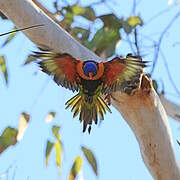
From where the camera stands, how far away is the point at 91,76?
4.95 ft

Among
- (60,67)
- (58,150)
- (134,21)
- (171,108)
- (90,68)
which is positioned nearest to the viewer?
(90,68)

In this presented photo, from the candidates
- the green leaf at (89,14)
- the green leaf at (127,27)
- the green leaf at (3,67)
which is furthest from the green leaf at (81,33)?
the green leaf at (3,67)

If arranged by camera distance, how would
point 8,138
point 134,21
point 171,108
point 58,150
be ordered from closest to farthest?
point 8,138
point 58,150
point 134,21
point 171,108

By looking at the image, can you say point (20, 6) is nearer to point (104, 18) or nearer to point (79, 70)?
point (79, 70)

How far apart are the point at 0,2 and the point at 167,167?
24.0 inches

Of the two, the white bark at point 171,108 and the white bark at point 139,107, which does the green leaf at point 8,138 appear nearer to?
the white bark at point 139,107

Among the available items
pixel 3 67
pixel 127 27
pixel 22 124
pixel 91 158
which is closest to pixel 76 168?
pixel 91 158

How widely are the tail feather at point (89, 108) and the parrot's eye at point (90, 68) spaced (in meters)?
0.11

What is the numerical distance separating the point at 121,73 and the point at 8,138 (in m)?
0.54

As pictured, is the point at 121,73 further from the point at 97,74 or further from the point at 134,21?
the point at 134,21

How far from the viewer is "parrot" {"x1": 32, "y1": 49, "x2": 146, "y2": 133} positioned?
1.53m

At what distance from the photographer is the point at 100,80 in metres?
1.56

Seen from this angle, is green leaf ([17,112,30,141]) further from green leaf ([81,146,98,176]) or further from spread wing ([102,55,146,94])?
spread wing ([102,55,146,94])

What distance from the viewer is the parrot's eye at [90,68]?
1.48m
